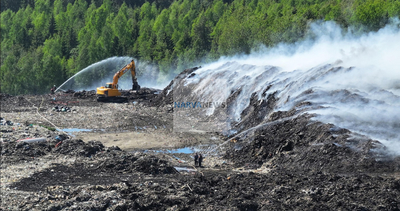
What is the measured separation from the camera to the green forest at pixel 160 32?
61312 millimetres

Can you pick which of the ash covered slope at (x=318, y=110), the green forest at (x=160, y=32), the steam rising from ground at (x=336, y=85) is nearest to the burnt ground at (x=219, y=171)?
the ash covered slope at (x=318, y=110)

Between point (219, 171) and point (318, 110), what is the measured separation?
6513 millimetres

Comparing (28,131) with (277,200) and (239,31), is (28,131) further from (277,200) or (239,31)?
(239,31)

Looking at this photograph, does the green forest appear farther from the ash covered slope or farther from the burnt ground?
the burnt ground

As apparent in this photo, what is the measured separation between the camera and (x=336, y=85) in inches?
1099

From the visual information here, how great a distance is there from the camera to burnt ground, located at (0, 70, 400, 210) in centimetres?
1662

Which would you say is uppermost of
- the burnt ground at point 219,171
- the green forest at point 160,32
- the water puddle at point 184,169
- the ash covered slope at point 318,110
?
the green forest at point 160,32

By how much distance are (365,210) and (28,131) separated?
873 inches

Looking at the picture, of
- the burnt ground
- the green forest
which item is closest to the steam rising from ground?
the burnt ground

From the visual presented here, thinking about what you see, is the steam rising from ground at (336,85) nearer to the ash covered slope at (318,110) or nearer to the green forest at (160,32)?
the ash covered slope at (318,110)

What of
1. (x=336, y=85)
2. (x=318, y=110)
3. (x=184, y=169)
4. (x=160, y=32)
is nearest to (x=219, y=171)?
(x=184, y=169)

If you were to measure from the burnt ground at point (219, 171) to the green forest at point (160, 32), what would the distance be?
33.0 metres

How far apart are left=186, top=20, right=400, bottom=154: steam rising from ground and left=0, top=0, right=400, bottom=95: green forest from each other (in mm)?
17623

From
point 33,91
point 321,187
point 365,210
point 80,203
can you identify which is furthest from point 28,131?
point 33,91
